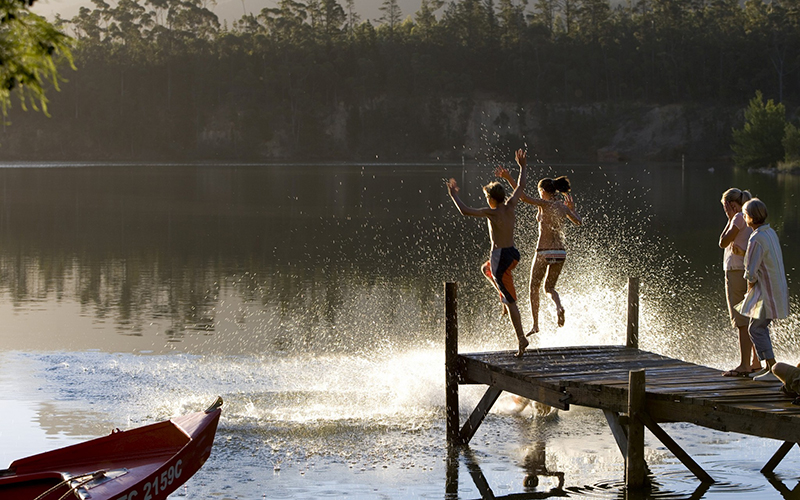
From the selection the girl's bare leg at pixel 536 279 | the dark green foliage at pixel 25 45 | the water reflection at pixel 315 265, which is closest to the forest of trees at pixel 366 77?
the water reflection at pixel 315 265

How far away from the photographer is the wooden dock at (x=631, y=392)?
9.25m

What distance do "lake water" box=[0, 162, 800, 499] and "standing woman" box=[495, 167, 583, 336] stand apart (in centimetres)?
197

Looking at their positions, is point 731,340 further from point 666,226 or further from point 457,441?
point 666,226

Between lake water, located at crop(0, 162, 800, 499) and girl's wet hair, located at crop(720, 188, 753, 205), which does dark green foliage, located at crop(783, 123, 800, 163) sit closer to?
lake water, located at crop(0, 162, 800, 499)

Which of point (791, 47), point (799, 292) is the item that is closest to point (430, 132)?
point (791, 47)

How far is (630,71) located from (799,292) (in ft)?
372

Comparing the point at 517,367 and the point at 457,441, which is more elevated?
the point at 517,367

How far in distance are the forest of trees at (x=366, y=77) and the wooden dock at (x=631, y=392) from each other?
11067 centimetres

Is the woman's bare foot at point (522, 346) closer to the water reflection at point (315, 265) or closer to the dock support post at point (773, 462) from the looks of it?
the dock support post at point (773, 462)

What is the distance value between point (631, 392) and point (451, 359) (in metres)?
2.91

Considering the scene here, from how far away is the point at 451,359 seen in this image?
12.2 m

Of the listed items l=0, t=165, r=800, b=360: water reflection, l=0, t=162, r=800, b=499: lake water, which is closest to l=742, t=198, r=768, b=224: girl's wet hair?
l=0, t=162, r=800, b=499: lake water

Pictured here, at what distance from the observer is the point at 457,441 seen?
1238 centimetres

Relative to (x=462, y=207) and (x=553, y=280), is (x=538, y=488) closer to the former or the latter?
(x=553, y=280)
